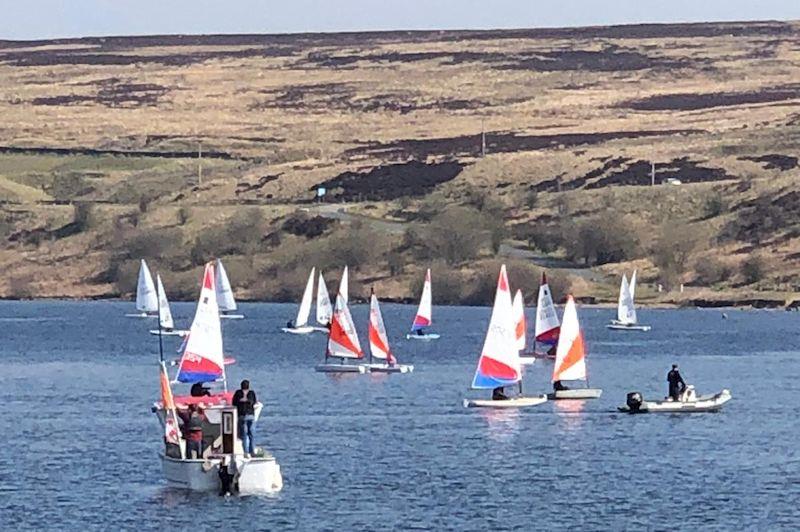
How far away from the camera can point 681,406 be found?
71500mm

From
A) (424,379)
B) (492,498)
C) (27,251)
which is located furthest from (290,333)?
(492,498)

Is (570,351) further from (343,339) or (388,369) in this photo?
(343,339)

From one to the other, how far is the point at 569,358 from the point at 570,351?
1.13 ft

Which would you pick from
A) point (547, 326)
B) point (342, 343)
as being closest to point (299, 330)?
point (342, 343)

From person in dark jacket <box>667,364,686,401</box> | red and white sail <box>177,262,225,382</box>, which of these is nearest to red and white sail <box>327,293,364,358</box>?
person in dark jacket <box>667,364,686,401</box>

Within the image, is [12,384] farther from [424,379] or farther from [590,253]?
[590,253]

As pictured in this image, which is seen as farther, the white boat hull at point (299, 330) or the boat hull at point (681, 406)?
the white boat hull at point (299, 330)

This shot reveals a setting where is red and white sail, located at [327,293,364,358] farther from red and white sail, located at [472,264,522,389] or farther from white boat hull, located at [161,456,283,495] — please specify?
white boat hull, located at [161,456,283,495]

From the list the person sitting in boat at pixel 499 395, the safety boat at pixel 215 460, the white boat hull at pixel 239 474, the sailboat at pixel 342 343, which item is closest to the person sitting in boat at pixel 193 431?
the safety boat at pixel 215 460

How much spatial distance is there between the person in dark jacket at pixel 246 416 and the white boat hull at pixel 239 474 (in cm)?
58

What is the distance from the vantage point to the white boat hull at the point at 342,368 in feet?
297

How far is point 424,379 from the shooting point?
288ft

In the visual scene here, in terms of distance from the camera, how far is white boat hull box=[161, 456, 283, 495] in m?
49.3

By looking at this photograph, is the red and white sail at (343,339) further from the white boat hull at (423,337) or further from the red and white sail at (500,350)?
the white boat hull at (423,337)
